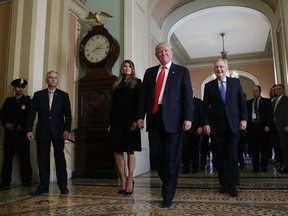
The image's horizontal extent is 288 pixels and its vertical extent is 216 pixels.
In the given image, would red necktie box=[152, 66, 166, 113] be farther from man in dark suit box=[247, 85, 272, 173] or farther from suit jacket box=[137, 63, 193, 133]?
man in dark suit box=[247, 85, 272, 173]

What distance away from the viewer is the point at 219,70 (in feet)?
9.72

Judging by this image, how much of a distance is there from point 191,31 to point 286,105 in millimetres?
5442

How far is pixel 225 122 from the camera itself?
9.41ft

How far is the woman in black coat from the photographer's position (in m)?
2.98

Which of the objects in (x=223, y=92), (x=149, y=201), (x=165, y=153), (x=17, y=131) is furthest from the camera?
(x=17, y=131)

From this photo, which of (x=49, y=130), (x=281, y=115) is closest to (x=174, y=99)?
(x=49, y=130)

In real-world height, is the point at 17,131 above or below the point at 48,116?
below

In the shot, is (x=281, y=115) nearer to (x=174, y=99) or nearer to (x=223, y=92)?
(x=223, y=92)

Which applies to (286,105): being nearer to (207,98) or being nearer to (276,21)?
(207,98)

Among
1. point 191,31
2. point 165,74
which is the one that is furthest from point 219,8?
point 165,74

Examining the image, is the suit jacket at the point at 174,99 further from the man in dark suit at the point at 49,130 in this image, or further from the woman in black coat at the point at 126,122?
the man in dark suit at the point at 49,130

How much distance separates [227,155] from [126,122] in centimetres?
109

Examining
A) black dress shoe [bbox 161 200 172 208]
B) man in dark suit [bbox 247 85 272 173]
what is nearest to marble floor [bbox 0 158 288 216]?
black dress shoe [bbox 161 200 172 208]

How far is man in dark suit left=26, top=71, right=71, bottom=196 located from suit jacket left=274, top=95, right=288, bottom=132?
325cm
